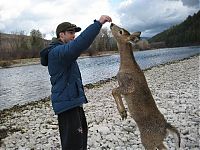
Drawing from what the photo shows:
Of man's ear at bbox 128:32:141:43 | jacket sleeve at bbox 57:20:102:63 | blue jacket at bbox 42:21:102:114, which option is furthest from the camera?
blue jacket at bbox 42:21:102:114

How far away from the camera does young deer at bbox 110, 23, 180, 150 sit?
438cm

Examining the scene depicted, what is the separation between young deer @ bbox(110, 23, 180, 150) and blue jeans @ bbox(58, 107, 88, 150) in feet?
3.24

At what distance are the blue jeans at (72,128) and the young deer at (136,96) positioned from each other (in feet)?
3.24

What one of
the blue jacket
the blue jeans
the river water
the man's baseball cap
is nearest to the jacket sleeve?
the blue jacket

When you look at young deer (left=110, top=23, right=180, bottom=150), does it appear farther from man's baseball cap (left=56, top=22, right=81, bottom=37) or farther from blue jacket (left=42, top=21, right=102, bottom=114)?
man's baseball cap (left=56, top=22, right=81, bottom=37)

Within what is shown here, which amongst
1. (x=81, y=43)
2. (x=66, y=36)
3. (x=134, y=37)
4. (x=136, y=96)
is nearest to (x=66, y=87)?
(x=66, y=36)

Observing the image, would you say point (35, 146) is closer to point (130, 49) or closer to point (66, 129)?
point (66, 129)

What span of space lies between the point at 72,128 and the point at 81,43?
4.93ft

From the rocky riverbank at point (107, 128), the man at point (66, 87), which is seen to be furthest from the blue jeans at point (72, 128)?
the rocky riverbank at point (107, 128)

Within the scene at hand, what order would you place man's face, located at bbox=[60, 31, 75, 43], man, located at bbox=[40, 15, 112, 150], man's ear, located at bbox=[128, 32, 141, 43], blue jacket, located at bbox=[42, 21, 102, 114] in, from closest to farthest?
1. man's ear, located at bbox=[128, 32, 141, 43]
2. blue jacket, located at bbox=[42, 21, 102, 114]
3. man, located at bbox=[40, 15, 112, 150]
4. man's face, located at bbox=[60, 31, 75, 43]

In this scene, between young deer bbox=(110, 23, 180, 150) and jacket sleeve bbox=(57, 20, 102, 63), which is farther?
jacket sleeve bbox=(57, 20, 102, 63)

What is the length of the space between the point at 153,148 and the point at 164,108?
7.34m

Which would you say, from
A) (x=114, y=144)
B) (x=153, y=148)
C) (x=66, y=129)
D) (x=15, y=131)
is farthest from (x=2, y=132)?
(x=153, y=148)

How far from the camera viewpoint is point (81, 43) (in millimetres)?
4602
